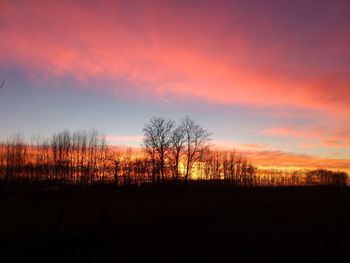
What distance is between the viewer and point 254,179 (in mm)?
194000

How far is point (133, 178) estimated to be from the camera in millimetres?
108312

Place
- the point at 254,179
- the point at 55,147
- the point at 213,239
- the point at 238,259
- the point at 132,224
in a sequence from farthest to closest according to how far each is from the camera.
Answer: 1. the point at 254,179
2. the point at 55,147
3. the point at 132,224
4. the point at 213,239
5. the point at 238,259

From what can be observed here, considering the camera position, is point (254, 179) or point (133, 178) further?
point (254, 179)

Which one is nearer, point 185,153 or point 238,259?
point 238,259

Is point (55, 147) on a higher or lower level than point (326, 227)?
higher

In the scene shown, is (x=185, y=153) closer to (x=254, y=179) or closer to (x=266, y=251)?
(x=266, y=251)

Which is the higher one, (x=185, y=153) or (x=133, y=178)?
(x=185, y=153)

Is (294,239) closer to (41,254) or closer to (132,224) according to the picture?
(132,224)

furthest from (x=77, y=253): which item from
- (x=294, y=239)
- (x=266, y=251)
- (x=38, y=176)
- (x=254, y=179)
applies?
(x=254, y=179)

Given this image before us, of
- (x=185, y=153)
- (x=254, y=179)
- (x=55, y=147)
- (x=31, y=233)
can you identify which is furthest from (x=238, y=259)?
(x=254, y=179)

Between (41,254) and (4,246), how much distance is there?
2.76 meters

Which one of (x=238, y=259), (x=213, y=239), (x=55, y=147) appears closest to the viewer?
(x=238, y=259)

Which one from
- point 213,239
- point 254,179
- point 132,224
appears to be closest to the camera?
point 213,239

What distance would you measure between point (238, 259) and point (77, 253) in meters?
7.33
